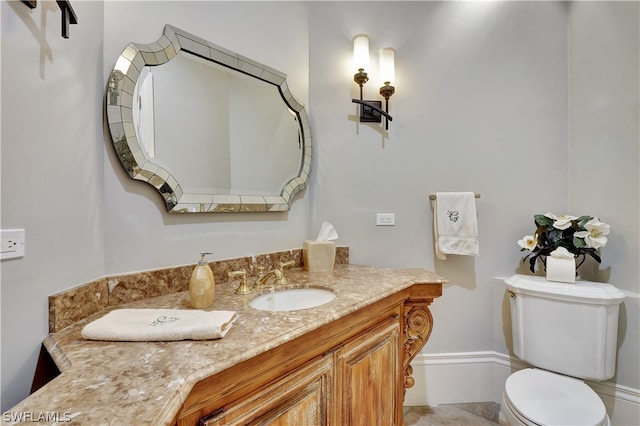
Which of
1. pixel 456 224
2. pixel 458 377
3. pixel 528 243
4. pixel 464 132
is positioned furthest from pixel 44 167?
pixel 458 377

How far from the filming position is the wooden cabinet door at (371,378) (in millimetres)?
994

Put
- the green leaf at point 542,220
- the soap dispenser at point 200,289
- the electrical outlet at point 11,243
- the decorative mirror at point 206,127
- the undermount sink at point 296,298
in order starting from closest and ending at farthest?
the electrical outlet at point 11,243 < the soap dispenser at point 200,289 < the decorative mirror at point 206,127 < the undermount sink at point 296,298 < the green leaf at point 542,220

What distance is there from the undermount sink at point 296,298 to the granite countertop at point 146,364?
0.47 feet

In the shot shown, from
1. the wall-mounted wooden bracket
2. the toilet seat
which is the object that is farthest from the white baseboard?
the wall-mounted wooden bracket

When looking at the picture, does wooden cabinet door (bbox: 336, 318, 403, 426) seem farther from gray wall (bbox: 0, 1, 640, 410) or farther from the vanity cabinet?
gray wall (bbox: 0, 1, 640, 410)

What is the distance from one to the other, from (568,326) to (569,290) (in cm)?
18

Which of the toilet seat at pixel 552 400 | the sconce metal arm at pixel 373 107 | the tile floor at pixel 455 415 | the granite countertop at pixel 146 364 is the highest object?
the sconce metal arm at pixel 373 107

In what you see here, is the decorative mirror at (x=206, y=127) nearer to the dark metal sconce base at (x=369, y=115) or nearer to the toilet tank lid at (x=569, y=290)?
the dark metal sconce base at (x=369, y=115)

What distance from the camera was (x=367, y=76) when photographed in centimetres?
169

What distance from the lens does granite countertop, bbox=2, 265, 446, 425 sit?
440 mm

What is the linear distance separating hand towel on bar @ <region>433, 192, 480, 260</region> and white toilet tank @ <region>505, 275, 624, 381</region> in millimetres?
324

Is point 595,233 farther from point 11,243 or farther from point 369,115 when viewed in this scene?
point 11,243

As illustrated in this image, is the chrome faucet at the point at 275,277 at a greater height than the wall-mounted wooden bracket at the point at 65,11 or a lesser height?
lesser

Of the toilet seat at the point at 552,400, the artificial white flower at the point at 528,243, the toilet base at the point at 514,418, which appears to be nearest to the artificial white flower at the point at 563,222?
the artificial white flower at the point at 528,243
